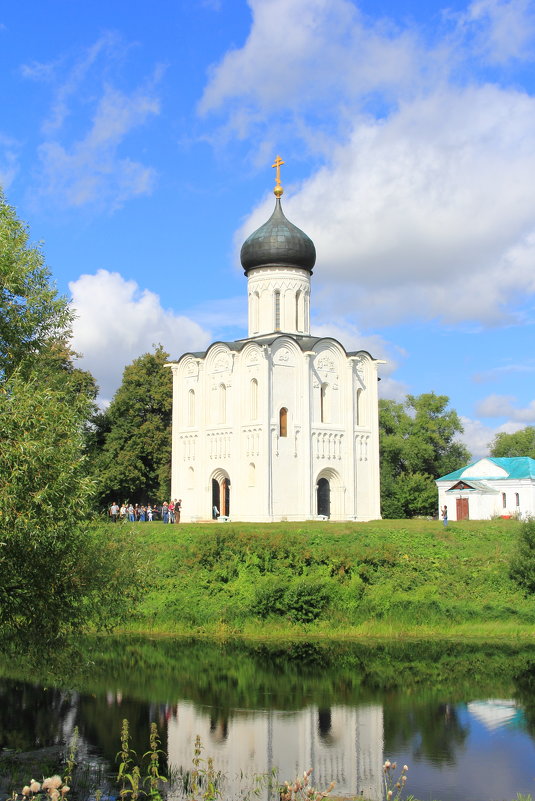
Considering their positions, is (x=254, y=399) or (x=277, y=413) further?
(x=254, y=399)

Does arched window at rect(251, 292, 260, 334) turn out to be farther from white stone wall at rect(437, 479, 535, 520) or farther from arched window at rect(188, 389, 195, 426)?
white stone wall at rect(437, 479, 535, 520)

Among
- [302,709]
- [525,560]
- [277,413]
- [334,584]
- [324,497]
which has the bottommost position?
[302,709]

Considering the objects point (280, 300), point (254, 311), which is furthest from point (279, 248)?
point (254, 311)

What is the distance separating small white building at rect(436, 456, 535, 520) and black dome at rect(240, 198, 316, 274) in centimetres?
1167

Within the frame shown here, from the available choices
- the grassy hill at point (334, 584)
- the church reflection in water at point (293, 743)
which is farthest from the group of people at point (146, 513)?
the church reflection in water at point (293, 743)

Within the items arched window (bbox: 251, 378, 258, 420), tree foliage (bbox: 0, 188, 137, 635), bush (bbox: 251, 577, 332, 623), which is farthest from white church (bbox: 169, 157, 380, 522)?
tree foliage (bbox: 0, 188, 137, 635)

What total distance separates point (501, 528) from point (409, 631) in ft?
25.6

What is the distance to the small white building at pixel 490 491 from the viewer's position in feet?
124

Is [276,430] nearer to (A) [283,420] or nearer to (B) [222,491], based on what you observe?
(A) [283,420]

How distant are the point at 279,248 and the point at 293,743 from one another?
77.1 feet

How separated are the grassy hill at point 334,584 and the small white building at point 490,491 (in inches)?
435

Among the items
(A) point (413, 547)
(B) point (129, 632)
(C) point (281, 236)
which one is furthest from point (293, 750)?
(C) point (281, 236)

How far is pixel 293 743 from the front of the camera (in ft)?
43.4

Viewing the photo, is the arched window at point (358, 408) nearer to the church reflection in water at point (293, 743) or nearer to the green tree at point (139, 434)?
the green tree at point (139, 434)
